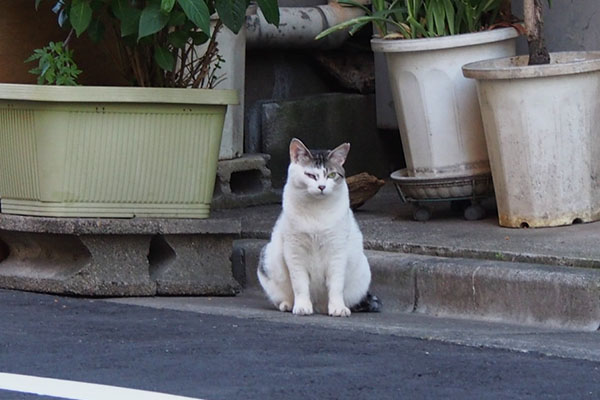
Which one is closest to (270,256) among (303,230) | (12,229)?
(303,230)

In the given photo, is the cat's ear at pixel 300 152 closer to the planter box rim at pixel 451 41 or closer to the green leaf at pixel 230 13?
the green leaf at pixel 230 13

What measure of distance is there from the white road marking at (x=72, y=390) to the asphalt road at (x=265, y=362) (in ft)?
0.21

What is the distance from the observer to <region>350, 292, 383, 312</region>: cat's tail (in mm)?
5594

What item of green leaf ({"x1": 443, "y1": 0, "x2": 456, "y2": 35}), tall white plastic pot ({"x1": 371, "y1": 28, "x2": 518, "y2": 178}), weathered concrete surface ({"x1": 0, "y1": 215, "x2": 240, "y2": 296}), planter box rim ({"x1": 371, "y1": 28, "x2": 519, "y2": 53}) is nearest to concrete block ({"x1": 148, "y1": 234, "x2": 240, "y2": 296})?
weathered concrete surface ({"x1": 0, "y1": 215, "x2": 240, "y2": 296})

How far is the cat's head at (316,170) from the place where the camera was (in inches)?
215

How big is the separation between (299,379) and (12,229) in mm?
2344

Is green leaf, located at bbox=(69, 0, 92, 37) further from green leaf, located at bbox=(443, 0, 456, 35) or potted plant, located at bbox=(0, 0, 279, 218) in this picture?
green leaf, located at bbox=(443, 0, 456, 35)

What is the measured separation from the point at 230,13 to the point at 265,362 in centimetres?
Result: 202

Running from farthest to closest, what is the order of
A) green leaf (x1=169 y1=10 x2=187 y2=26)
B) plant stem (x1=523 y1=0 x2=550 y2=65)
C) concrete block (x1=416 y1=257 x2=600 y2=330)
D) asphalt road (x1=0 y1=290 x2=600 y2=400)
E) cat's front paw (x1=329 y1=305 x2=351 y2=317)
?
plant stem (x1=523 y1=0 x2=550 y2=65) < green leaf (x1=169 y1=10 x2=187 y2=26) < cat's front paw (x1=329 y1=305 x2=351 y2=317) < concrete block (x1=416 y1=257 x2=600 y2=330) < asphalt road (x1=0 y1=290 x2=600 y2=400)

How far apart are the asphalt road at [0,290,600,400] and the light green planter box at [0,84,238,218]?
807mm

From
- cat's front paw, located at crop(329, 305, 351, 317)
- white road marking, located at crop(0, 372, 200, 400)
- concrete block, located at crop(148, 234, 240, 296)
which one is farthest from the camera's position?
concrete block, located at crop(148, 234, 240, 296)

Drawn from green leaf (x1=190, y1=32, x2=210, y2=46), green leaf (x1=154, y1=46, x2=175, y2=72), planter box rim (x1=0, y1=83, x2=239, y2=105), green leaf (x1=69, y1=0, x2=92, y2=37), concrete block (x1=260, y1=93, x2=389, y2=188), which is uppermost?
green leaf (x1=69, y1=0, x2=92, y2=37)

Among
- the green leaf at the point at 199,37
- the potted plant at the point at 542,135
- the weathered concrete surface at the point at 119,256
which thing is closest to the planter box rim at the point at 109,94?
the green leaf at the point at 199,37

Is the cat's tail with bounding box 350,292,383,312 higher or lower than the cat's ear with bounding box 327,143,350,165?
lower
